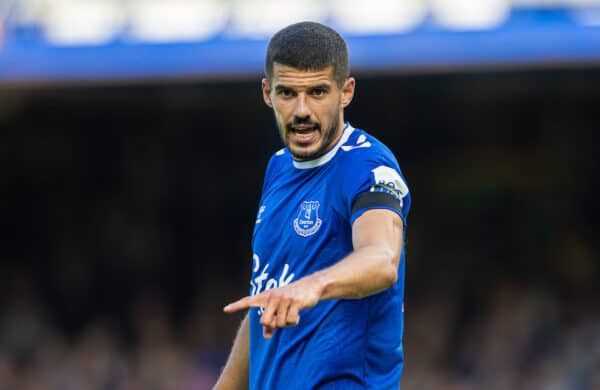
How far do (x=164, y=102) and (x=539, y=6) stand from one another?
4.33m

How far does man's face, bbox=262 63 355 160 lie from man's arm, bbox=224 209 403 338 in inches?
16.7

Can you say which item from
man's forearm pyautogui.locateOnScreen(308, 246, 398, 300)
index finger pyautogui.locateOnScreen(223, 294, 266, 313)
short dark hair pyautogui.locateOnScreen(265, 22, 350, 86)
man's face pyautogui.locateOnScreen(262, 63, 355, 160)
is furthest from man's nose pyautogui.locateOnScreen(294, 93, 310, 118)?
index finger pyautogui.locateOnScreen(223, 294, 266, 313)

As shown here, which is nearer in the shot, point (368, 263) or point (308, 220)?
point (368, 263)

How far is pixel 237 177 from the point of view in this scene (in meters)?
12.2

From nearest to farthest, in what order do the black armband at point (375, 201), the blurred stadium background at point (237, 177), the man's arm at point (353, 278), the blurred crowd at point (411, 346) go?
the man's arm at point (353, 278) → the black armband at point (375, 201) → the blurred stadium background at point (237, 177) → the blurred crowd at point (411, 346)

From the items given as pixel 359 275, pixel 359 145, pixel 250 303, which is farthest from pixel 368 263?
pixel 359 145

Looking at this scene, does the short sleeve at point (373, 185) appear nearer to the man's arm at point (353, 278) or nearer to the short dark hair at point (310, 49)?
the man's arm at point (353, 278)

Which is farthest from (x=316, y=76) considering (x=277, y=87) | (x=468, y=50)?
(x=468, y=50)

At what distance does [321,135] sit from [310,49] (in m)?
0.29

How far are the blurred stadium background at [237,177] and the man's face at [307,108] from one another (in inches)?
217

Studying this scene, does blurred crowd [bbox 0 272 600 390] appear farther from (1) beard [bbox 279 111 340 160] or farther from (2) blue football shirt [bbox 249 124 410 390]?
(1) beard [bbox 279 111 340 160]

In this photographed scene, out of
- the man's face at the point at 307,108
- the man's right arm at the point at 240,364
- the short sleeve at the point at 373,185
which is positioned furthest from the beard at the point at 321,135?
the man's right arm at the point at 240,364

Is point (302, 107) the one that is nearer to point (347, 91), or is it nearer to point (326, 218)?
point (347, 91)

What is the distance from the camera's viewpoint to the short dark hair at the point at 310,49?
151 inches
